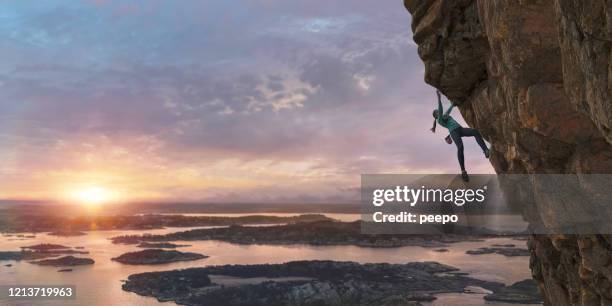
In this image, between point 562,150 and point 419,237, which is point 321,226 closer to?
point 419,237

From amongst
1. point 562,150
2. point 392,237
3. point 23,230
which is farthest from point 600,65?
point 23,230

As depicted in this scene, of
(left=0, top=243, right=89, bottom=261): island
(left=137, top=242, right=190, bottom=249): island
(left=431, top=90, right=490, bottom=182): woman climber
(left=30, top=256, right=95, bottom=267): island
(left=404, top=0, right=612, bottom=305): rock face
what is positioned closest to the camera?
(left=404, top=0, right=612, bottom=305): rock face

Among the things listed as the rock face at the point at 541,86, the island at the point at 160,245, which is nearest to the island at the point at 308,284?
the island at the point at 160,245

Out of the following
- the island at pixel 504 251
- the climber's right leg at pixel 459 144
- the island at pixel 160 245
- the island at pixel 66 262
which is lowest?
the island at pixel 504 251

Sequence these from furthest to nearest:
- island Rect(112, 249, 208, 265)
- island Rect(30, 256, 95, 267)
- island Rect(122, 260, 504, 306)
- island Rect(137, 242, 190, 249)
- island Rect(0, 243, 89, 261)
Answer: island Rect(137, 242, 190, 249), island Rect(0, 243, 89, 261), island Rect(112, 249, 208, 265), island Rect(30, 256, 95, 267), island Rect(122, 260, 504, 306)

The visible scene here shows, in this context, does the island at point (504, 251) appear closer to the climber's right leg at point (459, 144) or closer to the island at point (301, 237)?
the island at point (301, 237)

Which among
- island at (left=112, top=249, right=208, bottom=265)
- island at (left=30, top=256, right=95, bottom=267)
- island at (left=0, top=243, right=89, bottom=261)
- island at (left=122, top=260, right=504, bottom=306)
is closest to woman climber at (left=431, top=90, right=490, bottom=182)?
island at (left=122, top=260, right=504, bottom=306)

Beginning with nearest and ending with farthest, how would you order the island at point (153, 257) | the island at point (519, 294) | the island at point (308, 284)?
the island at point (519, 294), the island at point (308, 284), the island at point (153, 257)

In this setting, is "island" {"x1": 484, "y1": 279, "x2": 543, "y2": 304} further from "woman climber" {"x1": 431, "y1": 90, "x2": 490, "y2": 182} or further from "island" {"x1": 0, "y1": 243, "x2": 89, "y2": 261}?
"island" {"x1": 0, "y1": 243, "x2": 89, "y2": 261}
